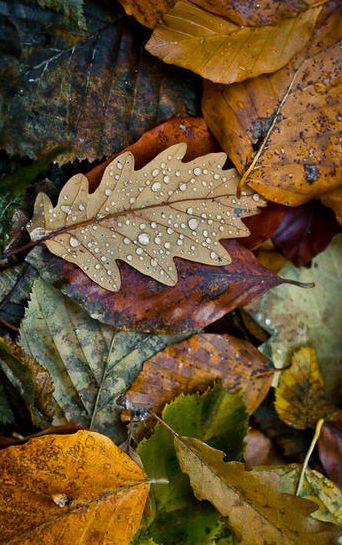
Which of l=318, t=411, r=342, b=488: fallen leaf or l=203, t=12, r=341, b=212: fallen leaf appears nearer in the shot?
l=203, t=12, r=341, b=212: fallen leaf

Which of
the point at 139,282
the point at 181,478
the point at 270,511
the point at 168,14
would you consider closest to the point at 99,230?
the point at 139,282

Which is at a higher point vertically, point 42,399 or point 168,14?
point 168,14

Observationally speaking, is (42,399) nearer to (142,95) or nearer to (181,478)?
(181,478)

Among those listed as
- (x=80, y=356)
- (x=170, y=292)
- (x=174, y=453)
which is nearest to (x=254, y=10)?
(x=170, y=292)

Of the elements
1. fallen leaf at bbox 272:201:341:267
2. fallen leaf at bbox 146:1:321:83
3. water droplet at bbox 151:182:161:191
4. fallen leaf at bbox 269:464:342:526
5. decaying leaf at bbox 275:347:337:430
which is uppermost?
fallen leaf at bbox 146:1:321:83

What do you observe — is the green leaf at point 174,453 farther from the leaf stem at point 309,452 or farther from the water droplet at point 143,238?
the water droplet at point 143,238

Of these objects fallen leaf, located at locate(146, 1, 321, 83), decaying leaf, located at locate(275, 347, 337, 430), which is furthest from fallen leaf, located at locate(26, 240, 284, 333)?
fallen leaf, located at locate(146, 1, 321, 83)

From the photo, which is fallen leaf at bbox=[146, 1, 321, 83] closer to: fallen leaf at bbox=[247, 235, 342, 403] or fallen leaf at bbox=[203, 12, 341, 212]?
fallen leaf at bbox=[203, 12, 341, 212]
